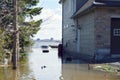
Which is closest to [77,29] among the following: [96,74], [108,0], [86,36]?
[86,36]

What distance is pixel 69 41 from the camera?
134ft

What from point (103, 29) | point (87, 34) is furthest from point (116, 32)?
point (87, 34)

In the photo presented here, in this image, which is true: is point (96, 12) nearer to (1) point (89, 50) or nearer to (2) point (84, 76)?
(1) point (89, 50)

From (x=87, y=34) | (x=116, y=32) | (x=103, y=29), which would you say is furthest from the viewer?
(x=87, y=34)

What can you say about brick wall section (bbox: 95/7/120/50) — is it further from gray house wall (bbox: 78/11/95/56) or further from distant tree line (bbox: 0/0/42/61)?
distant tree line (bbox: 0/0/42/61)

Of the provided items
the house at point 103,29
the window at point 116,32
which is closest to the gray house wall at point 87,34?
the house at point 103,29

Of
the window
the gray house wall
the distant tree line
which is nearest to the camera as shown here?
the distant tree line

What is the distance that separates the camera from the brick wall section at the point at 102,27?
1021 inches

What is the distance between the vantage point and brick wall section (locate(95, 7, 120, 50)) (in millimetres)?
25938

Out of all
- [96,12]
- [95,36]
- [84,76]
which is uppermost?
[96,12]

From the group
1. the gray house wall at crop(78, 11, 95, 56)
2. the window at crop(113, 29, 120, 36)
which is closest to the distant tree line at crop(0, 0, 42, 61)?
the gray house wall at crop(78, 11, 95, 56)

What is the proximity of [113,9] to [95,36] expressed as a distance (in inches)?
91.6

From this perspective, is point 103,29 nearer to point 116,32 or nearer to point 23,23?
point 116,32

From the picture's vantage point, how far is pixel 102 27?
25938mm
